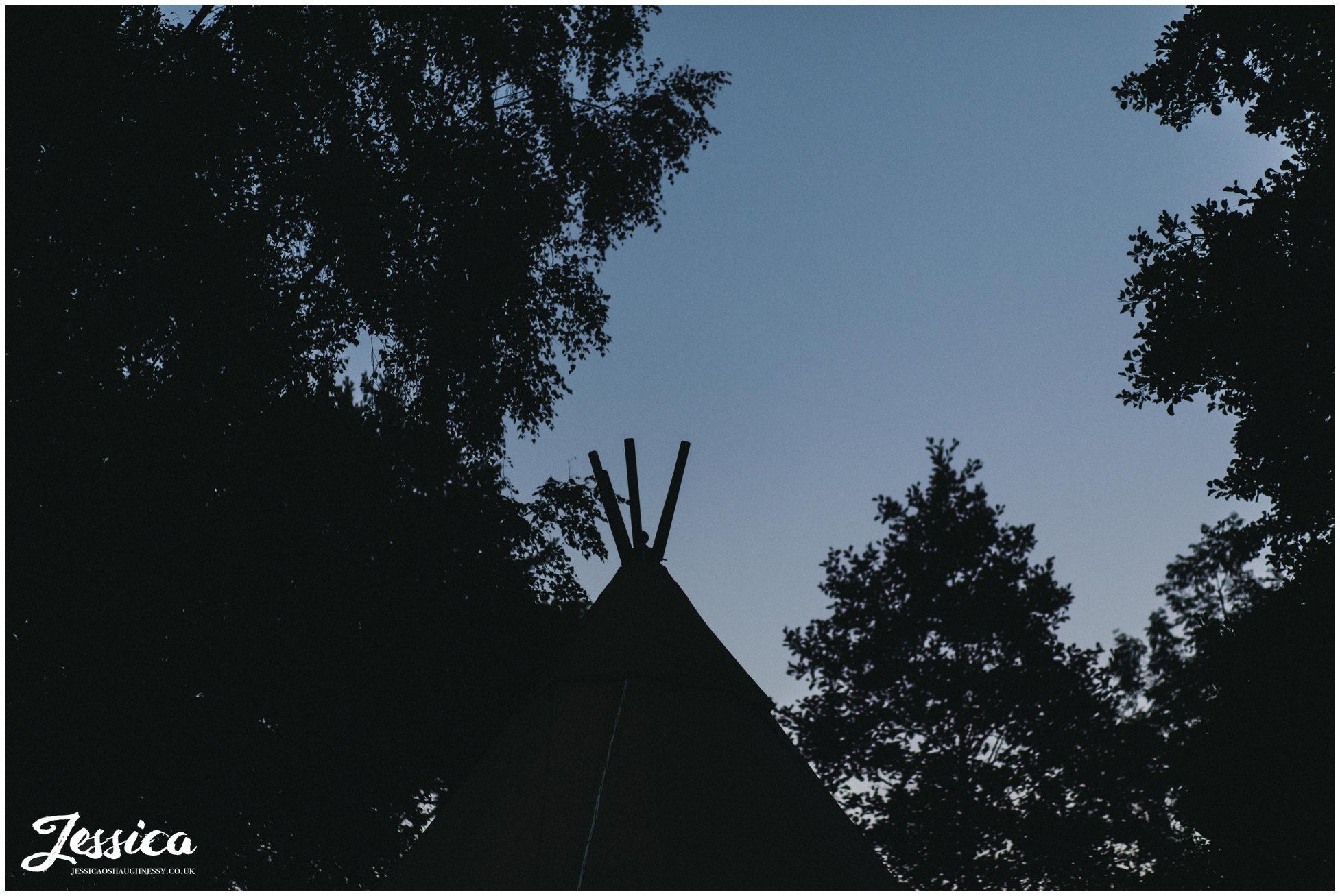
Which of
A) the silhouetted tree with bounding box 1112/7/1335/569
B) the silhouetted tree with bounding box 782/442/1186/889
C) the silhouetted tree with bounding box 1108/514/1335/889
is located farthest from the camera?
the silhouetted tree with bounding box 782/442/1186/889

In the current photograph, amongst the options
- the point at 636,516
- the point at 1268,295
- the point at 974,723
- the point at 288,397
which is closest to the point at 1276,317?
the point at 1268,295

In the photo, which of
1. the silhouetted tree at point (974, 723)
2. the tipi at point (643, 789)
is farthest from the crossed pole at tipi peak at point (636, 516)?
the silhouetted tree at point (974, 723)

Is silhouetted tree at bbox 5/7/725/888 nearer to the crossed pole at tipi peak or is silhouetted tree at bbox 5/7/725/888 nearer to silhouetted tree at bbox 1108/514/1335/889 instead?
the crossed pole at tipi peak

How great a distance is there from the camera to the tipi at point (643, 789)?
6.33m

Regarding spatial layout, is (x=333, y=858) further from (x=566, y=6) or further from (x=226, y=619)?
(x=566, y=6)

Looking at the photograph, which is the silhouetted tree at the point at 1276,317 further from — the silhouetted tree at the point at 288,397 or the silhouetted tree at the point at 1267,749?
the silhouetted tree at the point at 288,397

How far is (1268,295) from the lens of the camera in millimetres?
8297

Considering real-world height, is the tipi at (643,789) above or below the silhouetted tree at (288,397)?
below

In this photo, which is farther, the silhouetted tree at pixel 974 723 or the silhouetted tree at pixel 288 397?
the silhouetted tree at pixel 974 723

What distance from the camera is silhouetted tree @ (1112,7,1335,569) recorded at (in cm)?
821

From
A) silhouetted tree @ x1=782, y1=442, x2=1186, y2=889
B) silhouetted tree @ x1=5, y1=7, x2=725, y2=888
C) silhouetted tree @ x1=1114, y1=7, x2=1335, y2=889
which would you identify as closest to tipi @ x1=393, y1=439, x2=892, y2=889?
silhouetted tree @ x1=5, y1=7, x2=725, y2=888

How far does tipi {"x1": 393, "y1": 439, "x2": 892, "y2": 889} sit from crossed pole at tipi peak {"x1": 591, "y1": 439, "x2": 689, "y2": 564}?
59 centimetres

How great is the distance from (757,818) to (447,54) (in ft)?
30.8

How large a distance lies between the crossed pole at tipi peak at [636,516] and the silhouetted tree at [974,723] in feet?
42.2
